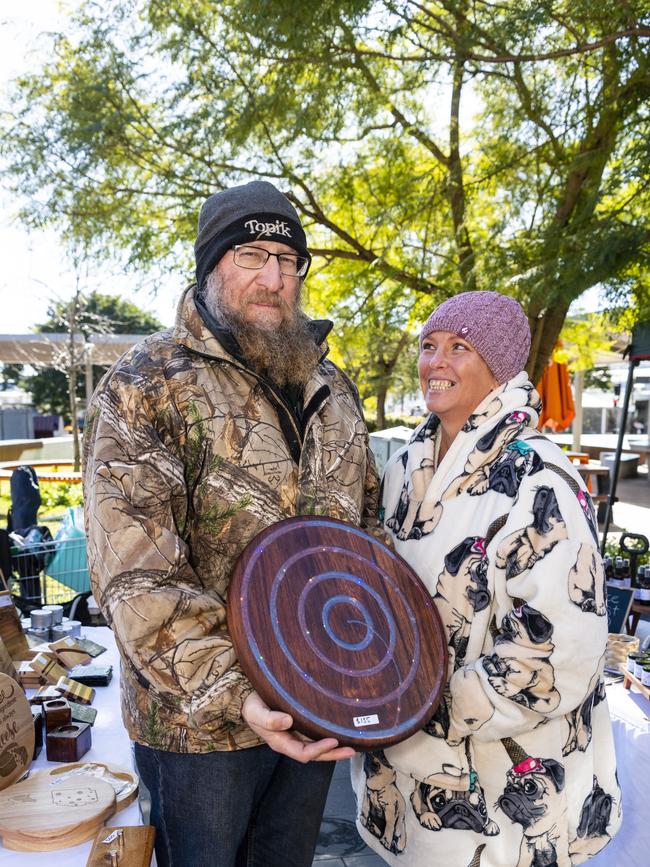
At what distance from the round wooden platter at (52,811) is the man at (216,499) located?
8.8 inches

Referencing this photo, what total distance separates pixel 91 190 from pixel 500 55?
3.86m

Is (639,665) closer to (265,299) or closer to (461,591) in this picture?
(461,591)

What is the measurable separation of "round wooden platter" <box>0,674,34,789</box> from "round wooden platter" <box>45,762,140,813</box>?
89 mm

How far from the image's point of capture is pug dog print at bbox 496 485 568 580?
5.76 ft

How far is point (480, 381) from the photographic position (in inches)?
82.9

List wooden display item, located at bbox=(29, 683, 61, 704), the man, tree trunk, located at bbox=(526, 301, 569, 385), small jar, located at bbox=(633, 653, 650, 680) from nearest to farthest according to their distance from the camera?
the man → wooden display item, located at bbox=(29, 683, 61, 704) → small jar, located at bbox=(633, 653, 650, 680) → tree trunk, located at bbox=(526, 301, 569, 385)

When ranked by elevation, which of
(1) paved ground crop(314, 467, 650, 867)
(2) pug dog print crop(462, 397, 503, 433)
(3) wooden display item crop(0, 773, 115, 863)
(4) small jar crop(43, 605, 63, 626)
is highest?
(2) pug dog print crop(462, 397, 503, 433)

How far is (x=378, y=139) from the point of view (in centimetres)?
669

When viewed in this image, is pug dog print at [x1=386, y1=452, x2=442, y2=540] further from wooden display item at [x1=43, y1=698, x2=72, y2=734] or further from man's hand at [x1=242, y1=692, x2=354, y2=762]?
wooden display item at [x1=43, y1=698, x2=72, y2=734]

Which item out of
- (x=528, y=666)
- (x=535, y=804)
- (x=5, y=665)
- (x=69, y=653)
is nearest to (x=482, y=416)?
(x=528, y=666)

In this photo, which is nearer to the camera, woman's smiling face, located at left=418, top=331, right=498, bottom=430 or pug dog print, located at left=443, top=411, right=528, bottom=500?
pug dog print, located at left=443, top=411, right=528, bottom=500

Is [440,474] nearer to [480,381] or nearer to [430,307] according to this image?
[480,381]

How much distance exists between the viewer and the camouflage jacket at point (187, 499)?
59.1 inches

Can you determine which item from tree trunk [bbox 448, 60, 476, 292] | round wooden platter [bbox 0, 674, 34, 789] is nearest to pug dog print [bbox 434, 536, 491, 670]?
round wooden platter [bbox 0, 674, 34, 789]
